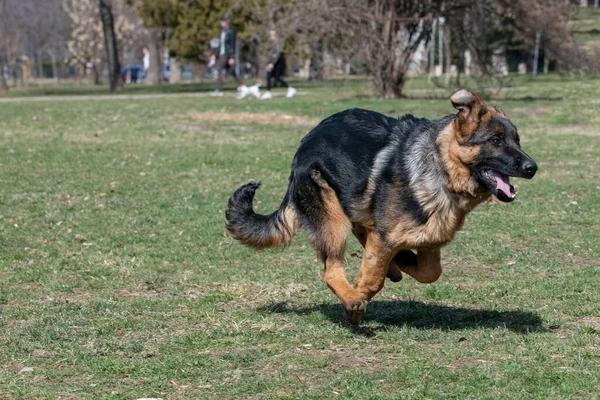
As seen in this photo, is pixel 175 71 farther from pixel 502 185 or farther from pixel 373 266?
pixel 502 185

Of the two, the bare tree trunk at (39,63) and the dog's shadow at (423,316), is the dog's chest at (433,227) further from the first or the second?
the bare tree trunk at (39,63)

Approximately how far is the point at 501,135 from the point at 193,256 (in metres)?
4.08

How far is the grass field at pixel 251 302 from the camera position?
5.42 m

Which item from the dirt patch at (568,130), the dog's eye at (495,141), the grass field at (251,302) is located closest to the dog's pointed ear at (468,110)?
the dog's eye at (495,141)

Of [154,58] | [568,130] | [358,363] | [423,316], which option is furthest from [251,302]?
[154,58]

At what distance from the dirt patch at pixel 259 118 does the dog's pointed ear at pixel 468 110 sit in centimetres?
1523

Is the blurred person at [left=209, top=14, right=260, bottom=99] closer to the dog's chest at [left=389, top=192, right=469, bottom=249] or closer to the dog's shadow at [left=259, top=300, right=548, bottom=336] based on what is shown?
the dog's shadow at [left=259, top=300, right=548, bottom=336]

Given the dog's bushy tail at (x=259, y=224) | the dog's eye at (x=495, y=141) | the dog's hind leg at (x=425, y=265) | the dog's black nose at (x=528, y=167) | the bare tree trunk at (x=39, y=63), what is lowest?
the bare tree trunk at (x=39, y=63)

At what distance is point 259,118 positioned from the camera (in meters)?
22.2

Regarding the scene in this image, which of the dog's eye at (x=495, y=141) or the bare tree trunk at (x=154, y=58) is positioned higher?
the dog's eye at (x=495, y=141)

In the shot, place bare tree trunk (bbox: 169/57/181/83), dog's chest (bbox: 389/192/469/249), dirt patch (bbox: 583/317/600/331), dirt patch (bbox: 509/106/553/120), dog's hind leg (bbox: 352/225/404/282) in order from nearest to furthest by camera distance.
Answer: dog's chest (bbox: 389/192/469/249), dirt patch (bbox: 583/317/600/331), dog's hind leg (bbox: 352/225/404/282), dirt patch (bbox: 509/106/553/120), bare tree trunk (bbox: 169/57/181/83)

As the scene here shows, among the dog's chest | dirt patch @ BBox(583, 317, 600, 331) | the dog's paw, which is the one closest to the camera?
Answer: the dog's chest

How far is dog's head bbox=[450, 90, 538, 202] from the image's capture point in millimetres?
5684

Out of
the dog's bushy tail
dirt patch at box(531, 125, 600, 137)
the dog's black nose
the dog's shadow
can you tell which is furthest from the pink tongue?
dirt patch at box(531, 125, 600, 137)
